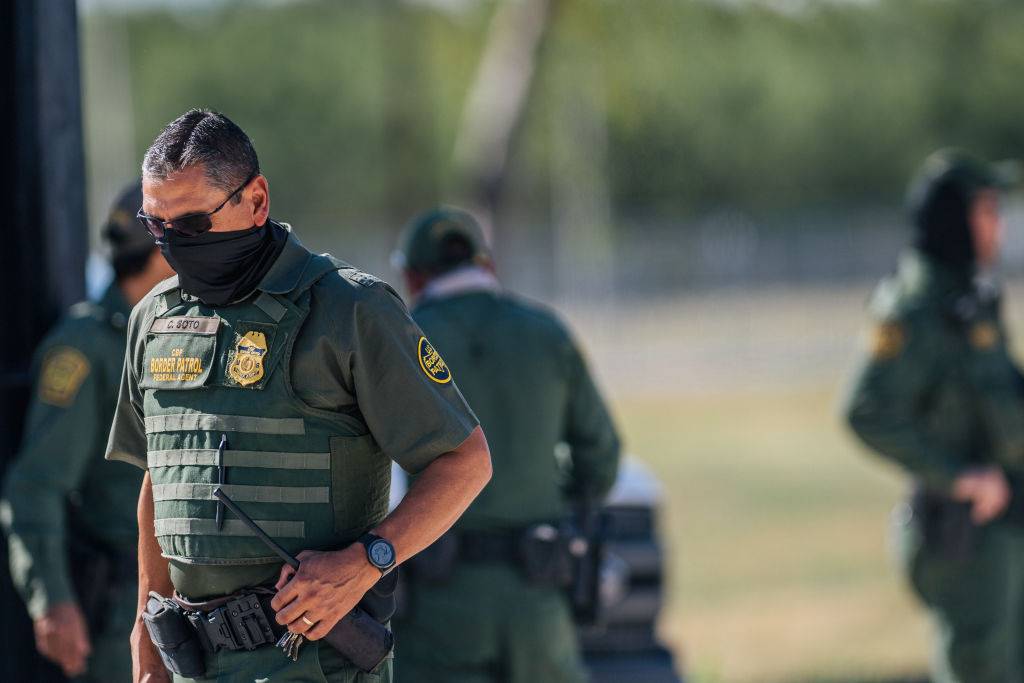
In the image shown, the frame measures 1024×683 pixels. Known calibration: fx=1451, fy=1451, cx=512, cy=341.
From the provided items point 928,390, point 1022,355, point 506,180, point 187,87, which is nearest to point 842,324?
point 1022,355

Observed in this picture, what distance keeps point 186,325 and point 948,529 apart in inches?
140

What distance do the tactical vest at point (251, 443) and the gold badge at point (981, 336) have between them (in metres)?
3.34

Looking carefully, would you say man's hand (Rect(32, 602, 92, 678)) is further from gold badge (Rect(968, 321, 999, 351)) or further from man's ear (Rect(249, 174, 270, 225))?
gold badge (Rect(968, 321, 999, 351))

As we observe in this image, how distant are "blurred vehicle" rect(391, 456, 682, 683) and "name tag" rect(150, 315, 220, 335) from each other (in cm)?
235

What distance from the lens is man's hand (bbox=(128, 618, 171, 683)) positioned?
3.13 meters

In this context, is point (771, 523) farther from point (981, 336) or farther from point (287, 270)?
point (287, 270)

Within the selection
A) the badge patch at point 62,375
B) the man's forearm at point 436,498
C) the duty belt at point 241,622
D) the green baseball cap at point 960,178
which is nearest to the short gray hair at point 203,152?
the man's forearm at point 436,498

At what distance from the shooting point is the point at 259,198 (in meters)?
2.97

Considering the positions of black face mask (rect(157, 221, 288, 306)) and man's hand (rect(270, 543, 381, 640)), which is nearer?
man's hand (rect(270, 543, 381, 640))

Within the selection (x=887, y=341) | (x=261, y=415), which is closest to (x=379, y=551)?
(x=261, y=415)

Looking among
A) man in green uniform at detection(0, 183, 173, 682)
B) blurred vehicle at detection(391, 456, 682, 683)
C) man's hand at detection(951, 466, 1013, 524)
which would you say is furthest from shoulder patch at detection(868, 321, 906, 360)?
man in green uniform at detection(0, 183, 173, 682)

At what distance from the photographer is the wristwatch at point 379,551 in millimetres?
2816

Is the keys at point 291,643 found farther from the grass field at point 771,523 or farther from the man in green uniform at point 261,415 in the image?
the grass field at point 771,523

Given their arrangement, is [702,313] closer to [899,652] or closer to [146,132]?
[146,132]
